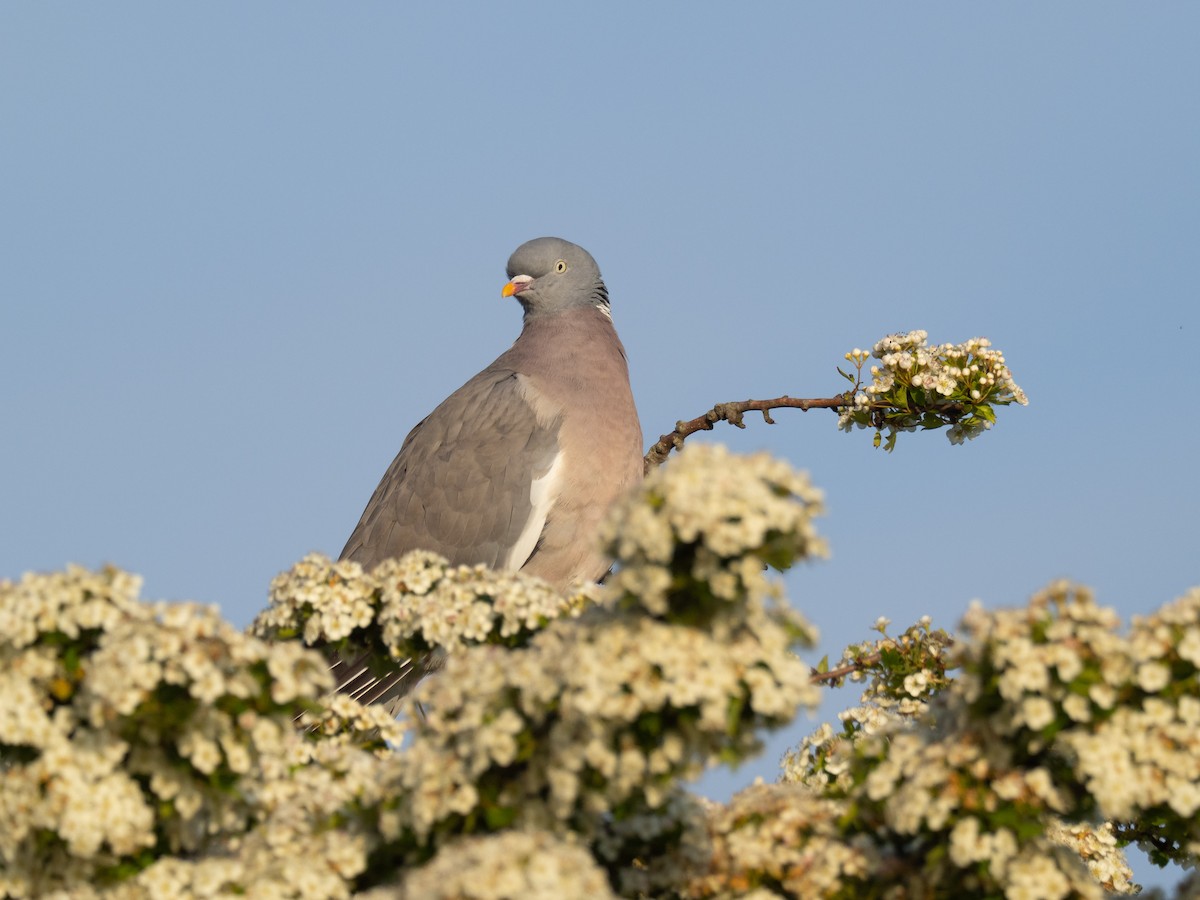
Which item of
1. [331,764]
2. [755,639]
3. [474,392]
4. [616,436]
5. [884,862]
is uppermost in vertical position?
[474,392]

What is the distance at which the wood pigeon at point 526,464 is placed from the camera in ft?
28.0

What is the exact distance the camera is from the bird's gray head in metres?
9.50

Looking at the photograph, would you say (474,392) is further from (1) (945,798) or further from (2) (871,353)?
(1) (945,798)

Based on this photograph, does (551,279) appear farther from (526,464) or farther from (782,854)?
(782,854)

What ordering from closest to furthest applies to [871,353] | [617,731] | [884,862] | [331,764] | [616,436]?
[617,731] < [884,862] < [331,764] < [871,353] < [616,436]

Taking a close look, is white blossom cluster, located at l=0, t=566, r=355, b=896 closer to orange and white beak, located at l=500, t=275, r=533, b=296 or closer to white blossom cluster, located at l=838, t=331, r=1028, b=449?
white blossom cluster, located at l=838, t=331, r=1028, b=449

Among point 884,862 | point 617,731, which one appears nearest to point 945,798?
point 884,862

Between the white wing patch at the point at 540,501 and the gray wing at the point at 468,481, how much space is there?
0.08 feet

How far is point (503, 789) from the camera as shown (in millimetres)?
3354

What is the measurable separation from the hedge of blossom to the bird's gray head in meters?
5.88

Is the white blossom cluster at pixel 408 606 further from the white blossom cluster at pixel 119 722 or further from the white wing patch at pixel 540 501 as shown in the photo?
the white wing patch at pixel 540 501

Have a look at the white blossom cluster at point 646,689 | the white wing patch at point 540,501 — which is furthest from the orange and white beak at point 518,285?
the white blossom cluster at point 646,689

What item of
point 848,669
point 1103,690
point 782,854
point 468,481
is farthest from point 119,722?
point 468,481

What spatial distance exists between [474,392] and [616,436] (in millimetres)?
1040
